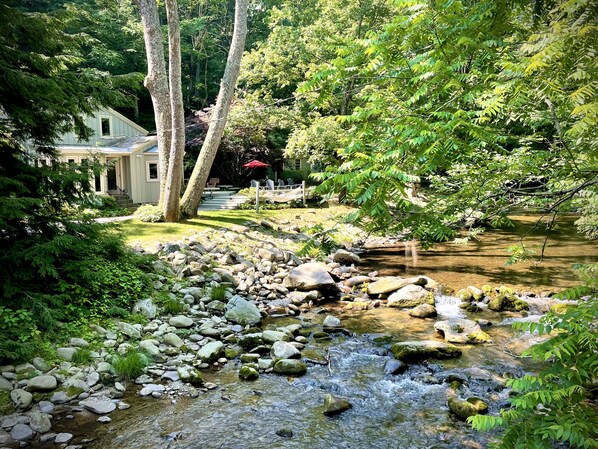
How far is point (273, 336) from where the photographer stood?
8.57 m

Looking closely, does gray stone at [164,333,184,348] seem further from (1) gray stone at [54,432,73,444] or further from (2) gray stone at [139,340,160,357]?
(1) gray stone at [54,432,73,444]

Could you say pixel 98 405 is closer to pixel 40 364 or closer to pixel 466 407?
pixel 40 364

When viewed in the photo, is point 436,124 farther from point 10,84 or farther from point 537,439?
point 10,84

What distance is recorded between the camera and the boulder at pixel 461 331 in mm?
8781

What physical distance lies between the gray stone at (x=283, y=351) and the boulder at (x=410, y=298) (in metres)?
3.95

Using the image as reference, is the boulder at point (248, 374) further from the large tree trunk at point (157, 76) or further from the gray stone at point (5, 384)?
the large tree trunk at point (157, 76)

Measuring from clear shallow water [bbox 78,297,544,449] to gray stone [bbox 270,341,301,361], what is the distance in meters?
0.35

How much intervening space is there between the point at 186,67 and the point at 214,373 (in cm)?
3537

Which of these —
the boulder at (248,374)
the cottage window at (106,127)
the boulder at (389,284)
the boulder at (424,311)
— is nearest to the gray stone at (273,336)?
the boulder at (248,374)

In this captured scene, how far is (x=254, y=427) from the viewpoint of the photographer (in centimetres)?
583

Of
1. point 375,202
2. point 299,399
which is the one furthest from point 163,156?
point 375,202

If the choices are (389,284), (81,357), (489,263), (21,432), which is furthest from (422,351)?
(489,263)

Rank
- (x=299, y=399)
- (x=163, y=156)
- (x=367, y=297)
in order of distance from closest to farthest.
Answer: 1. (x=299, y=399)
2. (x=367, y=297)
3. (x=163, y=156)

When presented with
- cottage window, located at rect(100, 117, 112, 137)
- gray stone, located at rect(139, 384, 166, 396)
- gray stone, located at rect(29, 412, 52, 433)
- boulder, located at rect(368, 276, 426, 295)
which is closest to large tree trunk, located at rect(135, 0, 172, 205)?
boulder, located at rect(368, 276, 426, 295)
